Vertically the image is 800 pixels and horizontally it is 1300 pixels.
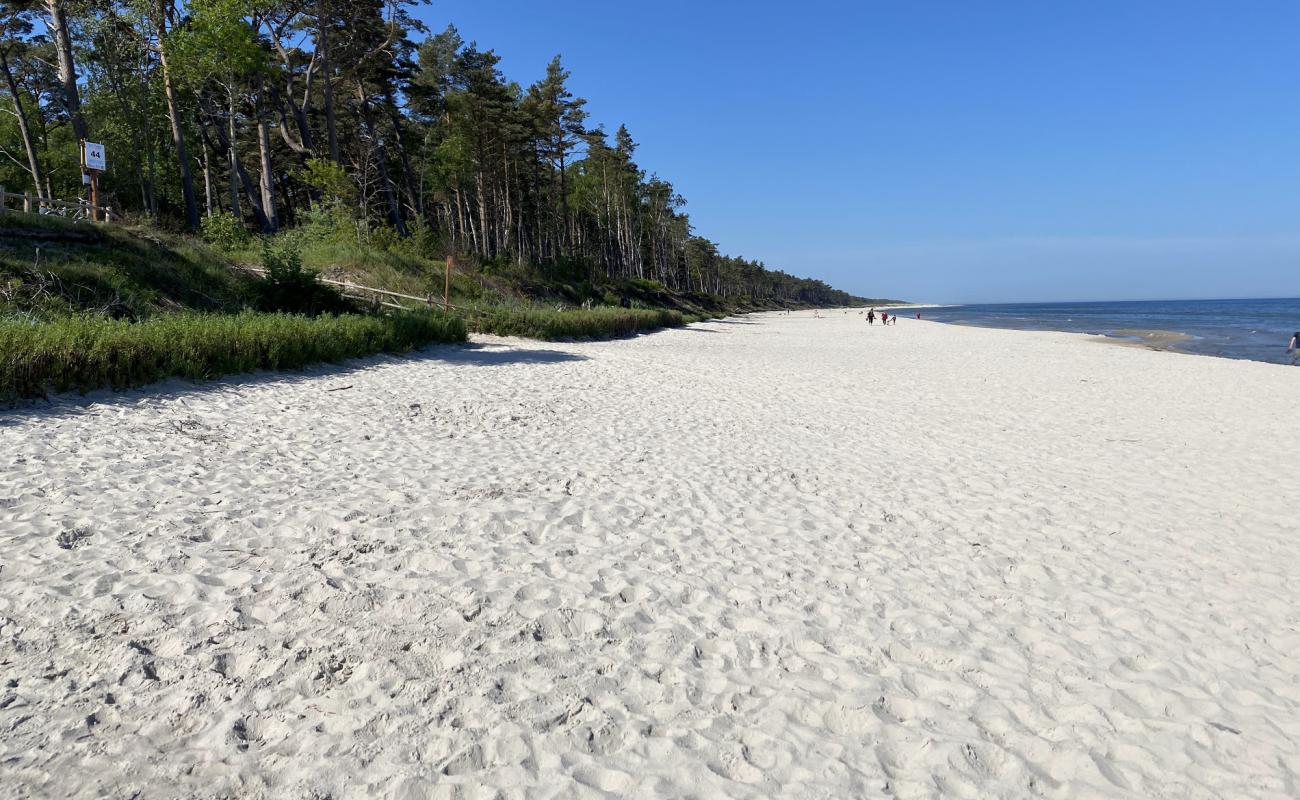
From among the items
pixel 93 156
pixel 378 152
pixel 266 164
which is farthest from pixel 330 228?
pixel 378 152

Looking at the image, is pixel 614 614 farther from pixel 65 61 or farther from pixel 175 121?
pixel 175 121

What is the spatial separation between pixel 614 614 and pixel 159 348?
8863mm

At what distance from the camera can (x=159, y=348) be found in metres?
8.94

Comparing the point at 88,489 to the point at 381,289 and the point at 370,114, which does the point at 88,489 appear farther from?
the point at 370,114

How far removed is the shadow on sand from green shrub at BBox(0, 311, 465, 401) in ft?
0.59

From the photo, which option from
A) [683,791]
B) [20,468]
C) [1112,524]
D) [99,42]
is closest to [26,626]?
[20,468]

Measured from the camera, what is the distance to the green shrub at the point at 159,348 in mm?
7384

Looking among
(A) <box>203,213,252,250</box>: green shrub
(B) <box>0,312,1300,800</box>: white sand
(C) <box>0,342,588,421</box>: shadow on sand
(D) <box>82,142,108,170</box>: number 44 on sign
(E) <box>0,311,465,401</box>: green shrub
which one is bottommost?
(B) <box>0,312,1300,800</box>: white sand

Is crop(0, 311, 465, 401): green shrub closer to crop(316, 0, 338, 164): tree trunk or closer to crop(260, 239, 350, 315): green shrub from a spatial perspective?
crop(260, 239, 350, 315): green shrub

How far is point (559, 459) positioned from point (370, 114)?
123 ft

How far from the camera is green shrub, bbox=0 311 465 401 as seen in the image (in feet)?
24.2

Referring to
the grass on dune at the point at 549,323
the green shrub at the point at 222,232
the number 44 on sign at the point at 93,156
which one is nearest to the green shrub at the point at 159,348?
the grass on dune at the point at 549,323

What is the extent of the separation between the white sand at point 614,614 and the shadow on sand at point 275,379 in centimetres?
13

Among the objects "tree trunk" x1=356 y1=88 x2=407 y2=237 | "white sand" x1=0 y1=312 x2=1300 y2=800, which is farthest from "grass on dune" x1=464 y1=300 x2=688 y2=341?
"white sand" x1=0 y1=312 x2=1300 y2=800
